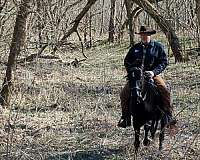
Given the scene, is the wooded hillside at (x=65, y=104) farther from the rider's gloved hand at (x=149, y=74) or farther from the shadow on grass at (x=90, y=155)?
the rider's gloved hand at (x=149, y=74)

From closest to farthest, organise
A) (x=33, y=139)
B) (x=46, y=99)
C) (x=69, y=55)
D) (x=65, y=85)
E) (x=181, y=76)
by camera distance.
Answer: (x=33, y=139) < (x=46, y=99) < (x=65, y=85) < (x=181, y=76) < (x=69, y=55)

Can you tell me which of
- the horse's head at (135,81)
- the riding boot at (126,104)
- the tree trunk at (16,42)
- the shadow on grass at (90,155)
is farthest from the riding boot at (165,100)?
the tree trunk at (16,42)

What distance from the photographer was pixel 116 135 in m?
11.1

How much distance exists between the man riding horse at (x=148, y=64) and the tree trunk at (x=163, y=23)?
14263 millimetres

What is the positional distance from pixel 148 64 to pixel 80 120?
3.83m

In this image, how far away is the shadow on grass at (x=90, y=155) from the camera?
9.48 m

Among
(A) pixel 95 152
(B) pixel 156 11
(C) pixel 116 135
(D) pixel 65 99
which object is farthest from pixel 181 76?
(A) pixel 95 152

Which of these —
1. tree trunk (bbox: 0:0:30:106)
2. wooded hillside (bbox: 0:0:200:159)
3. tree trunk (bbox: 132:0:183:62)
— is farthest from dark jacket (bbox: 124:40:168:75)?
tree trunk (bbox: 132:0:183:62)

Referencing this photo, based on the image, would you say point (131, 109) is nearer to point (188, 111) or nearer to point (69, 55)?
point (188, 111)

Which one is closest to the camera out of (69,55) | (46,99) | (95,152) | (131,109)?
(131,109)

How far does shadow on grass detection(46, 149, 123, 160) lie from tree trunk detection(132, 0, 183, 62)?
567 inches

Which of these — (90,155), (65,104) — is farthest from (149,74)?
(65,104)

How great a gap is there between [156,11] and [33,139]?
568 inches

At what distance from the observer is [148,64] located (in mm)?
9336
